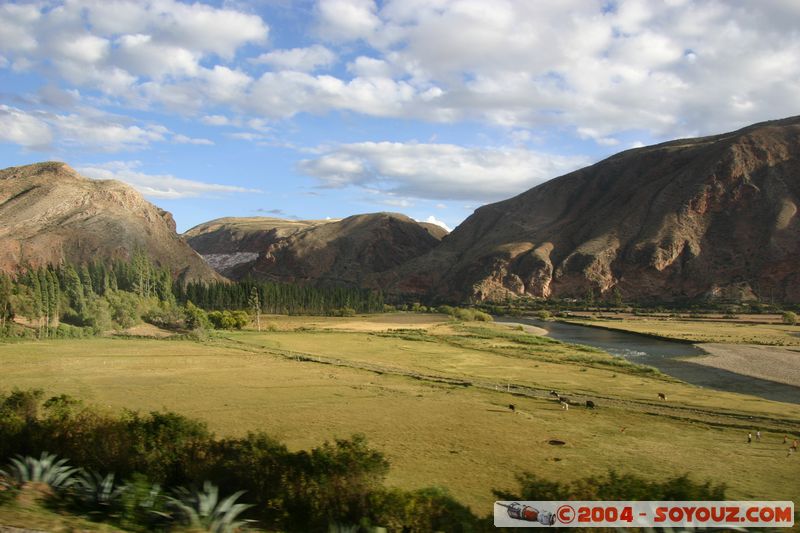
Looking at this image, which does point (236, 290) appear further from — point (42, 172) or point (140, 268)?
point (42, 172)

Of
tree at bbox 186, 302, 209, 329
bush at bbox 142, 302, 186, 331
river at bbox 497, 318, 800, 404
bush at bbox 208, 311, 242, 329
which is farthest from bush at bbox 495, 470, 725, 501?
bush at bbox 208, 311, 242, 329

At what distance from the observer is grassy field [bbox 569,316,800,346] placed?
69000 mm

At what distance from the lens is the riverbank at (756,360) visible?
1750 inches

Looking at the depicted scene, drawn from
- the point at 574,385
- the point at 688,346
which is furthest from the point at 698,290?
the point at 574,385

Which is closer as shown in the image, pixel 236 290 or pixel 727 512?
pixel 727 512

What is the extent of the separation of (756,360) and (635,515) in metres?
52.0

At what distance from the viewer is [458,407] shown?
95.5 feet

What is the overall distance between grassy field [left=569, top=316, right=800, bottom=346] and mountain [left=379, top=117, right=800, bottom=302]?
48.7 meters

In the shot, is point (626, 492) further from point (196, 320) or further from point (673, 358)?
point (196, 320)

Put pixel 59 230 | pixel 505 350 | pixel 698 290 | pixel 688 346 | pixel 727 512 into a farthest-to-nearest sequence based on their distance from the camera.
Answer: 1. pixel 698 290
2. pixel 59 230
3. pixel 688 346
4. pixel 505 350
5. pixel 727 512

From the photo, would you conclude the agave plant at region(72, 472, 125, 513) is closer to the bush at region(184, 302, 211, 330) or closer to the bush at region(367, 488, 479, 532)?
the bush at region(367, 488, 479, 532)

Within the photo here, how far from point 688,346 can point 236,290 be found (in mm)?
89450

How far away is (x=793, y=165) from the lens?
518 feet

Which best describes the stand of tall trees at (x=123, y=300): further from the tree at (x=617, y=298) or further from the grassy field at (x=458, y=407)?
the tree at (x=617, y=298)
